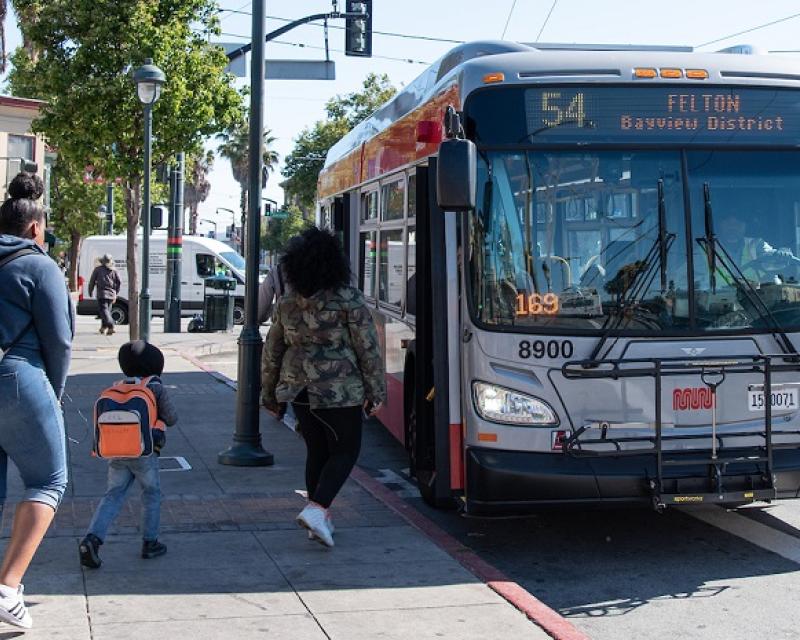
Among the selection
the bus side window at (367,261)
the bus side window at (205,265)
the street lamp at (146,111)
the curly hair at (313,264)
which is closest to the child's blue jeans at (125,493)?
the curly hair at (313,264)

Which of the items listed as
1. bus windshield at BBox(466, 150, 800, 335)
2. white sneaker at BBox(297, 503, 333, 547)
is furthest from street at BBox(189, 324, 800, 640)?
bus windshield at BBox(466, 150, 800, 335)

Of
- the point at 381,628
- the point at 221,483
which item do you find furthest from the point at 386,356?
the point at 381,628

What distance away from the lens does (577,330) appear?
6895mm

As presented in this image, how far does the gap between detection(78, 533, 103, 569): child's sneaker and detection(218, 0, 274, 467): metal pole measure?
10.9ft

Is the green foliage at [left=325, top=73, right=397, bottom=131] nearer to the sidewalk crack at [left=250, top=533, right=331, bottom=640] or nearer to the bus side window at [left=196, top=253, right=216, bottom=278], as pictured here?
the bus side window at [left=196, top=253, right=216, bottom=278]

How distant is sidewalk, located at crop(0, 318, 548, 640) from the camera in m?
5.66

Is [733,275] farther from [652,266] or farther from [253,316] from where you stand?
[253,316]

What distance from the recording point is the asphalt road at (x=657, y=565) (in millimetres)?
6109

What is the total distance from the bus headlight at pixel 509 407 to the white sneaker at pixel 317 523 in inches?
43.5

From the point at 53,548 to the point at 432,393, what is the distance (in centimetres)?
239

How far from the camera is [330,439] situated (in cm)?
725

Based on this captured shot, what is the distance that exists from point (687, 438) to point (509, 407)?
1.02 m

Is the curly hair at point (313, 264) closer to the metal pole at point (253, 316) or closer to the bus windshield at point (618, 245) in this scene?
the bus windshield at point (618, 245)

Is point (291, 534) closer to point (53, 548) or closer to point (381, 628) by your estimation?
point (53, 548)
